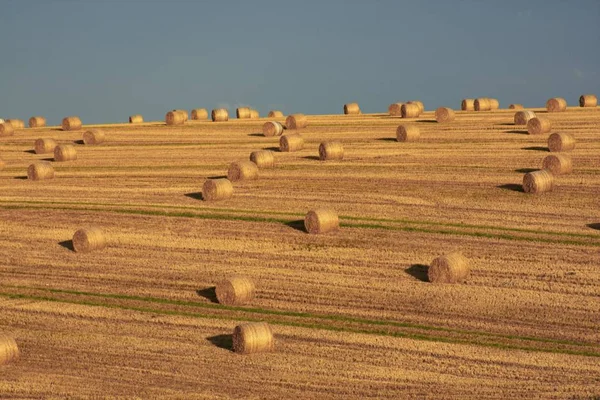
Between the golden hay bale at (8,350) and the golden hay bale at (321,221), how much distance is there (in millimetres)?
9577

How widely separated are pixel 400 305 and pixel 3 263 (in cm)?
1245

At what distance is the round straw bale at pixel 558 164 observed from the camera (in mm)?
36344

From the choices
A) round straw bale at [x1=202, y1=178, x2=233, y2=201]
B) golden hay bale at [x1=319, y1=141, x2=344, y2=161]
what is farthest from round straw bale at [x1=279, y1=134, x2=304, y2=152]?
round straw bale at [x1=202, y1=178, x2=233, y2=201]

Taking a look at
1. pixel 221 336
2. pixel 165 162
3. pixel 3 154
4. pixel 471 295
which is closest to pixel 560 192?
pixel 471 295

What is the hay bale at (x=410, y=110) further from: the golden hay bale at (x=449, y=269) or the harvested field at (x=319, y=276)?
the golden hay bale at (x=449, y=269)

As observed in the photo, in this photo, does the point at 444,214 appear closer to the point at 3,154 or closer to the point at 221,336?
the point at 221,336

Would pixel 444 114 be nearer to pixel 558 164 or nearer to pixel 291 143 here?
pixel 291 143

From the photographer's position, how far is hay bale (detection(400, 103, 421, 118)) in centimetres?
5000

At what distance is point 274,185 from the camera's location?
125ft

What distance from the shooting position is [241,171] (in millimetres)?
38062

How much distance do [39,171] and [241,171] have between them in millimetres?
8367

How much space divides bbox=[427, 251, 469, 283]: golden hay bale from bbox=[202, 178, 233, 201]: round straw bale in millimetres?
9107

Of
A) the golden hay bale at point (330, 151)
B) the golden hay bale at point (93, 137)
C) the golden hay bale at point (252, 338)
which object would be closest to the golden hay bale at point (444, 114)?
the golden hay bale at point (330, 151)

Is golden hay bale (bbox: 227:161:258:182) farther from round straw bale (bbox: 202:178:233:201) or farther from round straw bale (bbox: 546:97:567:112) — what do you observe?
round straw bale (bbox: 546:97:567:112)
